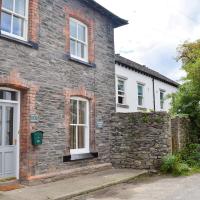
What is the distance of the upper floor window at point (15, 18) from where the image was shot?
10.5 metres

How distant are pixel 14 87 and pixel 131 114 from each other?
227 inches

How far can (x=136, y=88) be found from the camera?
2173cm

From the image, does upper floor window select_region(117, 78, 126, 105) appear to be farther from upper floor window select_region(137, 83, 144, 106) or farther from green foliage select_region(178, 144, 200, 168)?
green foliage select_region(178, 144, 200, 168)

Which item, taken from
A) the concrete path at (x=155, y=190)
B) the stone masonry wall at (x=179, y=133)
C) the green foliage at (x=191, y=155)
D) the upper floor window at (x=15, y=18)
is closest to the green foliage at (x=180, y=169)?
the concrete path at (x=155, y=190)

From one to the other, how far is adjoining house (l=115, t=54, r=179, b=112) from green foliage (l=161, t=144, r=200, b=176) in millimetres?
4710

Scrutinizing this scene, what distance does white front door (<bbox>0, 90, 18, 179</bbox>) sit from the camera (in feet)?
33.4

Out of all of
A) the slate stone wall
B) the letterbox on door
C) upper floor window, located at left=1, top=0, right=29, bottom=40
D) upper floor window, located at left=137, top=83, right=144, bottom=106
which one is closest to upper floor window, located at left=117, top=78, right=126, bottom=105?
upper floor window, located at left=137, top=83, right=144, bottom=106

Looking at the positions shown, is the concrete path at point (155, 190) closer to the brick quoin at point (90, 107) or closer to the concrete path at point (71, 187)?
the concrete path at point (71, 187)

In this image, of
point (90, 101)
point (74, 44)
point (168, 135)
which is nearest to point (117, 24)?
point (74, 44)

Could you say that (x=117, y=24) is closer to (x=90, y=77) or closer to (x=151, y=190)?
(x=90, y=77)

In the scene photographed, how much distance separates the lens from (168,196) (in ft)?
29.6

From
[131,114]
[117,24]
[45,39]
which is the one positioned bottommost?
[131,114]

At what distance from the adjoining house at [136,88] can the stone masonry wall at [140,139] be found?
15.8 feet

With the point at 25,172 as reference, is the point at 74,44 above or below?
above
